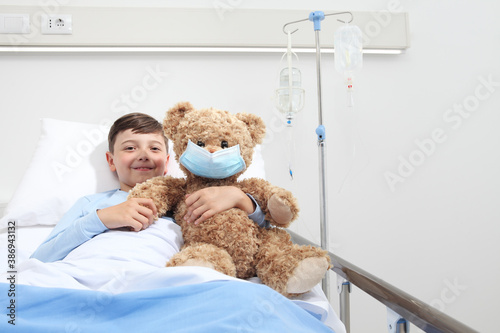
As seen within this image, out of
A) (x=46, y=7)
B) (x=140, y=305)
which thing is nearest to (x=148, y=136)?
(x=140, y=305)

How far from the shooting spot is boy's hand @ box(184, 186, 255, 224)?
1153 millimetres

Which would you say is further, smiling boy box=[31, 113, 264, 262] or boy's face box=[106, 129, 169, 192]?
boy's face box=[106, 129, 169, 192]

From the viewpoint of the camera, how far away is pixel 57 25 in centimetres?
196

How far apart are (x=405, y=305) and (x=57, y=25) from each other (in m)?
1.97

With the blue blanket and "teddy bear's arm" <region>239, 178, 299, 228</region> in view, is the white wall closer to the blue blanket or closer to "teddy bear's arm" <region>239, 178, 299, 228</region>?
"teddy bear's arm" <region>239, 178, 299, 228</region>

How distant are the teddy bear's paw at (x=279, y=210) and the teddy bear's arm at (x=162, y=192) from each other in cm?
32

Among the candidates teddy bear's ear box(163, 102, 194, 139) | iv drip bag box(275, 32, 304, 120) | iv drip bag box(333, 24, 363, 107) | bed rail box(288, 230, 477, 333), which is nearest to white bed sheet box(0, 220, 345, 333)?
bed rail box(288, 230, 477, 333)

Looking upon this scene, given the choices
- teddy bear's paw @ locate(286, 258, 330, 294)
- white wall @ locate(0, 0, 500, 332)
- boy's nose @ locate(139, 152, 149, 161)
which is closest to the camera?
teddy bear's paw @ locate(286, 258, 330, 294)

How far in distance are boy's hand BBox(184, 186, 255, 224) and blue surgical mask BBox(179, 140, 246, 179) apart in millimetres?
50

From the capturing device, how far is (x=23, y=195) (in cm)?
162

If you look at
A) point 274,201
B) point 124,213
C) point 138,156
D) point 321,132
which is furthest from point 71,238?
point 321,132

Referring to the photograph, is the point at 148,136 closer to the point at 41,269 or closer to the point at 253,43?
the point at 41,269

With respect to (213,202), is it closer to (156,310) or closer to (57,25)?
(156,310)

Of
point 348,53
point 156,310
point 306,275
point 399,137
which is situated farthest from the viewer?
point 399,137
